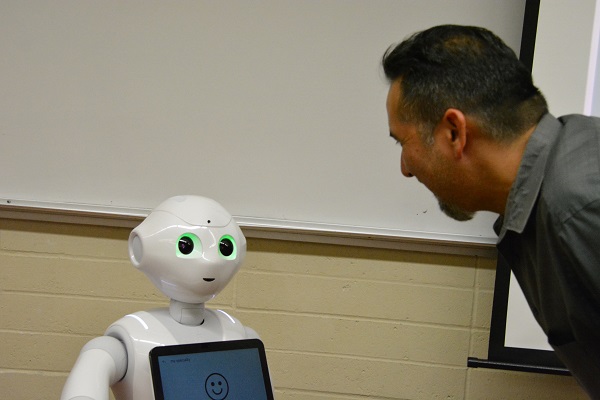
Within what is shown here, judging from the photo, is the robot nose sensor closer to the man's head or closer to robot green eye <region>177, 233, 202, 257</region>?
robot green eye <region>177, 233, 202, 257</region>

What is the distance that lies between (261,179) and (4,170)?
0.78m

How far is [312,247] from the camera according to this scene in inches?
89.8

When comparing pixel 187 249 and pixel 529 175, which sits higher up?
pixel 529 175

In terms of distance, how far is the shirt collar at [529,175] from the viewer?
122 cm

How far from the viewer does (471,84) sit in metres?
1.32

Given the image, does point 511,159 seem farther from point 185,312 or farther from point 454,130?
point 185,312

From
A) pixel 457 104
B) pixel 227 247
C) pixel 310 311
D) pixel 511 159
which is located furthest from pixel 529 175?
pixel 310 311

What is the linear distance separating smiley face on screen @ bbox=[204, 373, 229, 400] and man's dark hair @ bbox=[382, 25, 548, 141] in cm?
61

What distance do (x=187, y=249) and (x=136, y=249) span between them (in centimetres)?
11

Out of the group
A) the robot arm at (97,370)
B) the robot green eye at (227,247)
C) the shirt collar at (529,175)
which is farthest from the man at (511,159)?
the robot arm at (97,370)

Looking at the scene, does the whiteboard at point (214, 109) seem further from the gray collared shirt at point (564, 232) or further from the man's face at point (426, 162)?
the gray collared shirt at point (564, 232)

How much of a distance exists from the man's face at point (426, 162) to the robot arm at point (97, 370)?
26.5 inches

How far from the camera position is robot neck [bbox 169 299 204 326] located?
1582 millimetres

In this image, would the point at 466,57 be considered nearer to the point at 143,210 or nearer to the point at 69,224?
the point at 143,210
